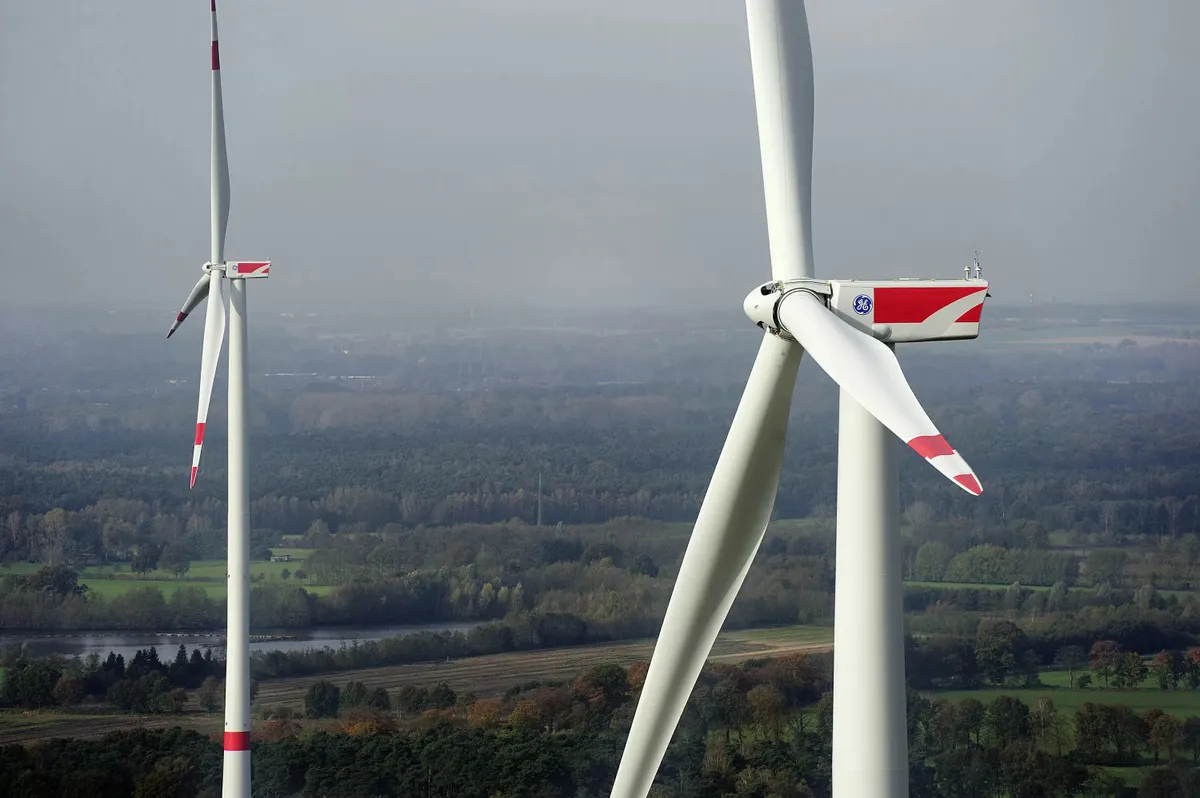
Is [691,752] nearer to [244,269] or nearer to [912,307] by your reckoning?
[244,269]

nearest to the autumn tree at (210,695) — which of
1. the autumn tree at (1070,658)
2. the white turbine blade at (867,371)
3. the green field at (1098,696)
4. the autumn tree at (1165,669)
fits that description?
the green field at (1098,696)

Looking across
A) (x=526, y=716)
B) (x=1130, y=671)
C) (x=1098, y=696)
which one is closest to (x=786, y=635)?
(x=1098, y=696)

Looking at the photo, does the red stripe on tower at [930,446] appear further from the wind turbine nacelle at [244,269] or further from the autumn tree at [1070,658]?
the autumn tree at [1070,658]

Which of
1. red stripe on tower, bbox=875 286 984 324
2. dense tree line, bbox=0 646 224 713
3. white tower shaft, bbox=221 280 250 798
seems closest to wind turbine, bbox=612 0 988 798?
red stripe on tower, bbox=875 286 984 324

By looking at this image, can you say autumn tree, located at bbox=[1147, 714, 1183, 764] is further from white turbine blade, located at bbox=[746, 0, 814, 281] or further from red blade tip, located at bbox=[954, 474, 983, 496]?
red blade tip, located at bbox=[954, 474, 983, 496]

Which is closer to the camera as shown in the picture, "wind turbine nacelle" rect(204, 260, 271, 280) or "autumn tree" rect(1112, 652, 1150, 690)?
"wind turbine nacelle" rect(204, 260, 271, 280)

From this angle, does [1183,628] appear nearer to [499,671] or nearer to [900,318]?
[499,671]
